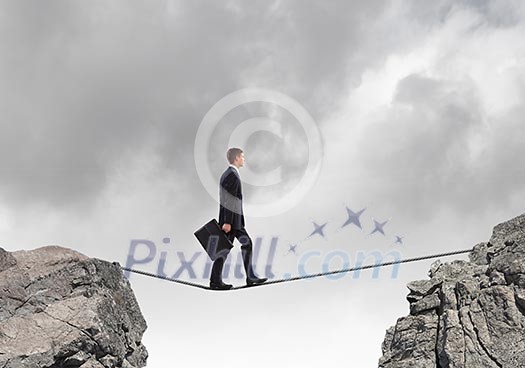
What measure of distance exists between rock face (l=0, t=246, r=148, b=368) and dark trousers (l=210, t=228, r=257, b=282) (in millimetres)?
2918

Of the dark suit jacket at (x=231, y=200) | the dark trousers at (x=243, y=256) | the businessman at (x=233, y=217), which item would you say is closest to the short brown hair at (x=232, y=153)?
the businessman at (x=233, y=217)

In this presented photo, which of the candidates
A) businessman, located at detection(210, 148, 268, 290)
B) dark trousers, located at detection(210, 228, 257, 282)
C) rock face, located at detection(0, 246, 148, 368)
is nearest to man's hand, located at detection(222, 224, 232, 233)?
businessman, located at detection(210, 148, 268, 290)

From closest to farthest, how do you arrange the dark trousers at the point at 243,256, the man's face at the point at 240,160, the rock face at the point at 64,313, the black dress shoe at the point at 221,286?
1. the rock face at the point at 64,313
2. the man's face at the point at 240,160
3. the dark trousers at the point at 243,256
4. the black dress shoe at the point at 221,286

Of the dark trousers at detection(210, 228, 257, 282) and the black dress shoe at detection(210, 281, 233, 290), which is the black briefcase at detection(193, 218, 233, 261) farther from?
the black dress shoe at detection(210, 281, 233, 290)

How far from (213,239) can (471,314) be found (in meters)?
6.57

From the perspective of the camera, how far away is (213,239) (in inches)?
527

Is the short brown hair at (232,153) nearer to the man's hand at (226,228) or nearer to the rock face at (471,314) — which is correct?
the man's hand at (226,228)

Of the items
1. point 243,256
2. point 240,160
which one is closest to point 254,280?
point 243,256

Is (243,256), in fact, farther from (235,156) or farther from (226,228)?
Result: (235,156)

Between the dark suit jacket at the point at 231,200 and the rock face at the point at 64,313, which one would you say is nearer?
the rock face at the point at 64,313

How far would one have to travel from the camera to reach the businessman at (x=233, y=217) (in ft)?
42.9

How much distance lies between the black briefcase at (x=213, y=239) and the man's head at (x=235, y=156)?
1.47 m

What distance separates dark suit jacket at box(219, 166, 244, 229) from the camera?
13.1 meters

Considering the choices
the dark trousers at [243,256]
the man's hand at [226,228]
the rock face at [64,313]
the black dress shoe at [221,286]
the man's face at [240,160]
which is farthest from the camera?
the black dress shoe at [221,286]
